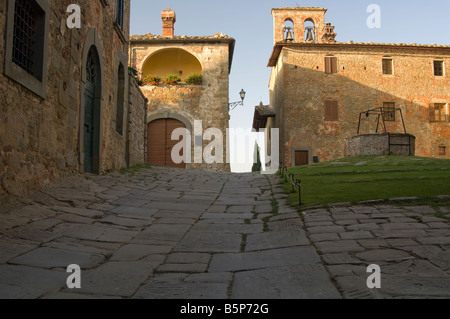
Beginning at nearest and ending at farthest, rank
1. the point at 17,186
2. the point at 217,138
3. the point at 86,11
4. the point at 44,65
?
the point at 17,186 → the point at 44,65 → the point at 86,11 → the point at 217,138

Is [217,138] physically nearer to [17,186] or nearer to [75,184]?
[75,184]

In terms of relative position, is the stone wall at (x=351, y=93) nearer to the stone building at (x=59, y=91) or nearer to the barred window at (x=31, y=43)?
the stone building at (x=59, y=91)

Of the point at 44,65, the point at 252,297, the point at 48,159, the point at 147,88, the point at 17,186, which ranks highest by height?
the point at 147,88

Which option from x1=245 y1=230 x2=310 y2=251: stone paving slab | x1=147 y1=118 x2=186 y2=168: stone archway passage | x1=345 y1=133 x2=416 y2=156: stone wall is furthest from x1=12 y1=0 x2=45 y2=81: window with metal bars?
x1=345 y1=133 x2=416 y2=156: stone wall

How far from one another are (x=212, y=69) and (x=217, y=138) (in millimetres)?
3339

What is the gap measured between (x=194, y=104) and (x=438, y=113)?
15.0m

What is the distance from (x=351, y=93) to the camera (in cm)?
2309

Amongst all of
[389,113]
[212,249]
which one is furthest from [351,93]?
[212,249]

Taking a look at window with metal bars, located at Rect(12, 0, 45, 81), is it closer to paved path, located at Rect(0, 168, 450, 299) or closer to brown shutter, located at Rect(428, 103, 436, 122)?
paved path, located at Rect(0, 168, 450, 299)

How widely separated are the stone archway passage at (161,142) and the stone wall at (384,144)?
301 inches

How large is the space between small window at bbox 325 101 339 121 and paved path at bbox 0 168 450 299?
57.6ft

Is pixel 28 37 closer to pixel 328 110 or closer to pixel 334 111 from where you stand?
pixel 328 110

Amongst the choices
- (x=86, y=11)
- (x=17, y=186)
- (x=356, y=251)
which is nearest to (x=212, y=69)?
(x=86, y=11)

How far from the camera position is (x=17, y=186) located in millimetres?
4949
